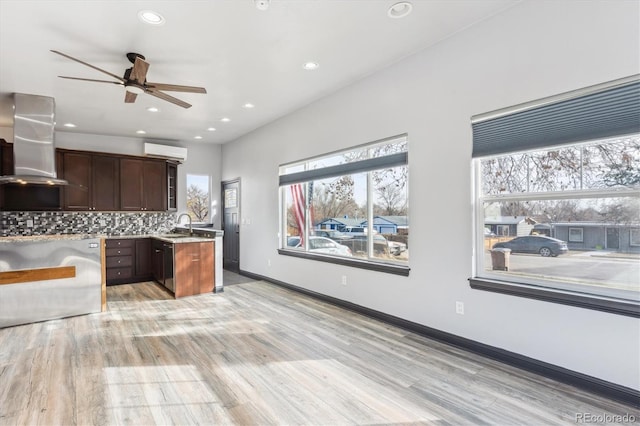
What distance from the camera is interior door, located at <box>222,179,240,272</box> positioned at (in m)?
7.21

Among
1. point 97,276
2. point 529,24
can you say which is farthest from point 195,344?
point 529,24

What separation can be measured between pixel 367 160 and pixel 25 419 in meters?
3.72

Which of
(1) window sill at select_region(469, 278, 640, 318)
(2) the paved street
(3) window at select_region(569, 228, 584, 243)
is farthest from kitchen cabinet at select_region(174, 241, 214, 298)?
(3) window at select_region(569, 228, 584, 243)

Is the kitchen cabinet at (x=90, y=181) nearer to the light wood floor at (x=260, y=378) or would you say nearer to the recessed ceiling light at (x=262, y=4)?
the light wood floor at (x=260, y=378)

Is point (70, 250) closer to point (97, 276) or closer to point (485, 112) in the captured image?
point (97, 276)

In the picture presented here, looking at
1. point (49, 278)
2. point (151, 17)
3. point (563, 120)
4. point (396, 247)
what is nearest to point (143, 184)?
point (49, 278)

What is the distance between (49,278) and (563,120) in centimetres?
566

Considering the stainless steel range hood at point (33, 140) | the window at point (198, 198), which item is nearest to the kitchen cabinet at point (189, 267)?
the stainless steel range hood at point (33, 140)

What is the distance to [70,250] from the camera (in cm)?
418

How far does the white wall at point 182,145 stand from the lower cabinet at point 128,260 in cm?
132

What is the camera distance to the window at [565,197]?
222cm

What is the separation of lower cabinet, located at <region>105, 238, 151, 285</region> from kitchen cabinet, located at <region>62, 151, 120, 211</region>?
0.80 meters

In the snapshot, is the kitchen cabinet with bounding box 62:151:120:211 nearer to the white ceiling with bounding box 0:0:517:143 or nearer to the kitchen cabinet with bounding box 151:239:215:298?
the white ceiling with bounding box 0:0:517:143

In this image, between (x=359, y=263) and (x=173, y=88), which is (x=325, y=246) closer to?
(x=359, y=263)
